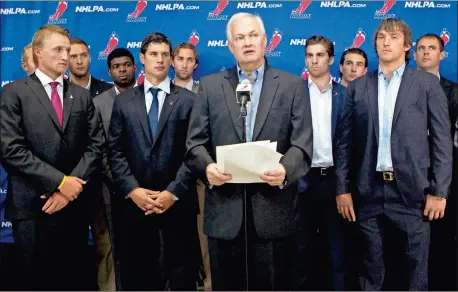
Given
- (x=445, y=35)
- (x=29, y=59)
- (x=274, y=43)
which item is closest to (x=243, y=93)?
(x=29, y=59)

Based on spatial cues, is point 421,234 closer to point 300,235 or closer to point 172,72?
point 300,235

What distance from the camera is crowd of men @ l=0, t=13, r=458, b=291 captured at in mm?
3037

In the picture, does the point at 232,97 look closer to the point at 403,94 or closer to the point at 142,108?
the point at 142,108

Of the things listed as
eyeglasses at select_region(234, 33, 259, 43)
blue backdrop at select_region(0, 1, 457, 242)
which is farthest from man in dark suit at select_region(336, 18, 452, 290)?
blue backdrop at select_region(0, 1, 457, 242)

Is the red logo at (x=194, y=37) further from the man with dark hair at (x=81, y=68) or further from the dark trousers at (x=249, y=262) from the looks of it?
the dark trousers at (x=249, y=262)

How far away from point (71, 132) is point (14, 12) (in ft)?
9.61

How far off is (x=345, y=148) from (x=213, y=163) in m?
1.05

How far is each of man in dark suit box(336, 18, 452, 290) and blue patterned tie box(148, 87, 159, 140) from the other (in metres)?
1.20

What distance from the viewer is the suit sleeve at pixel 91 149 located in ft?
11.6

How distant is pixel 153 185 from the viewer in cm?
359

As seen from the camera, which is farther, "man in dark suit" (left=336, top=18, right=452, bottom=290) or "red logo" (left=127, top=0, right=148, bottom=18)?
"red logo" (left=127, top=0, right=148, bottom=18)

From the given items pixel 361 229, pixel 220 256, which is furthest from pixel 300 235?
pixel 220 256

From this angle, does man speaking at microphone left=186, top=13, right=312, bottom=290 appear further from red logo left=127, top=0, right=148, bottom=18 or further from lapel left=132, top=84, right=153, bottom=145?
→ red logo left=127, top=0, right=148, bottom=18

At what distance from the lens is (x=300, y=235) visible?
405 centimetres
